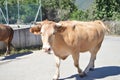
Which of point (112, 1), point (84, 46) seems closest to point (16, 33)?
point (84, 46)

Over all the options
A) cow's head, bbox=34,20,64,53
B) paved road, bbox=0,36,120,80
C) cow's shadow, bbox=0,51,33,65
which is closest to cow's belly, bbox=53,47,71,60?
cow's head, bbox=34,20,64,53

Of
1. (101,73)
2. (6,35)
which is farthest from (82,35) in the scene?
(6,35)

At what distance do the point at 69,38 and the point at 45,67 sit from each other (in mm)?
2770

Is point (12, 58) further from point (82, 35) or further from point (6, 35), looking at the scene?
point (82, 35)

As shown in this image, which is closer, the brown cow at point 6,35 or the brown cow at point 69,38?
the brown cow at point 69,38

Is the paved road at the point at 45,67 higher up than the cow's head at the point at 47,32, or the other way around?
the cow's head at the point at 47,32

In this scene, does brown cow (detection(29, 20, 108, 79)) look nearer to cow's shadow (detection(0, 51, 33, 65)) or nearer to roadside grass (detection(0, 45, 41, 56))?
cow's shadow (detection(0, 51, 33, 65))

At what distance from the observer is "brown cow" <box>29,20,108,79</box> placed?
9.24 meters

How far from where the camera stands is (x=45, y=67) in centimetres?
1258

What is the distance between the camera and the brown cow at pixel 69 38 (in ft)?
30.3

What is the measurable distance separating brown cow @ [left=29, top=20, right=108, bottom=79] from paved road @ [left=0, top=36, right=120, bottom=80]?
1.52 ft

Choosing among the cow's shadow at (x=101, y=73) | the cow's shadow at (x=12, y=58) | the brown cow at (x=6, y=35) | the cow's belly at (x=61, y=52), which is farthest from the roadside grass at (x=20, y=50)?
the cow's belly at (x=61, y=52)

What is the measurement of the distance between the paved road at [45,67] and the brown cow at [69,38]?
1.52 feet

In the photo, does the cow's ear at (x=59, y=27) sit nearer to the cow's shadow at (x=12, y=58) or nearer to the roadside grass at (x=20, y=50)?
the cow's shadow at (x=12, y=58)
